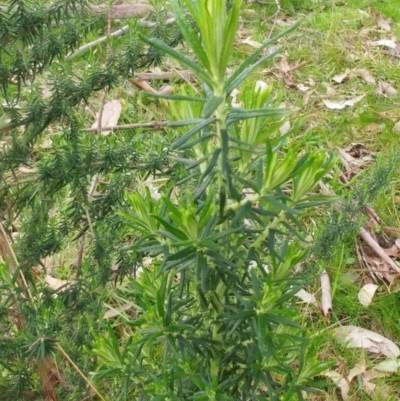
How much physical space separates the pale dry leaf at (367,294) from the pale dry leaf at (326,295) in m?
0.11

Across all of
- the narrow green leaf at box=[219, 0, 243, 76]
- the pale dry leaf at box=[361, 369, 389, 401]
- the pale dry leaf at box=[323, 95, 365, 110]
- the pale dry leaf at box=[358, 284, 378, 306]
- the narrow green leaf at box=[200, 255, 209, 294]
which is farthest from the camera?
the pale dry leaf at box=[323, 95, 365, 110]

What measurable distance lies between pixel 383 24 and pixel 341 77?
802 millimetres

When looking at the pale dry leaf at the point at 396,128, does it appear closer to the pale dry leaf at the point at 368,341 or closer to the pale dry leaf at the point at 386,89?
the pale dry leaf at the point at 386,89

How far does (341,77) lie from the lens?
10.5 ft

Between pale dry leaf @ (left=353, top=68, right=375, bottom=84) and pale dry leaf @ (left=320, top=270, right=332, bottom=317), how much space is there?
1.48 metres

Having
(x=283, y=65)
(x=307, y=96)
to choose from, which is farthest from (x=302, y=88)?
(x=283, y=65)

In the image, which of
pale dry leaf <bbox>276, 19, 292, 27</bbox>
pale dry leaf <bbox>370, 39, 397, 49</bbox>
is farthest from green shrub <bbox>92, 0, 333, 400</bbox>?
pale dry leaf <bbox>276, 19, 292, 27</bbox>

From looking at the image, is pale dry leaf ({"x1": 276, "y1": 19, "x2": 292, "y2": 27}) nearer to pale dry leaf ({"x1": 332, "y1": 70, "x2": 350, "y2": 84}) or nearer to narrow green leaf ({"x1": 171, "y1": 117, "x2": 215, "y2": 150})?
pale dry leaf ({"x1": 332, "y1": 70, "x2": 350, "y2": 84})

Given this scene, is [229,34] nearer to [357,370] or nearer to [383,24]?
[357,370]

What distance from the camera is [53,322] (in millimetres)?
1192

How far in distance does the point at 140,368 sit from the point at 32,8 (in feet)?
2.14

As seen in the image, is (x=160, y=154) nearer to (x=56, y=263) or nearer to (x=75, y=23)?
(x=75, y=23)

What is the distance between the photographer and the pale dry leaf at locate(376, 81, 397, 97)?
3078 mm

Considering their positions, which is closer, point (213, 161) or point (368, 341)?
point (213, 161)
